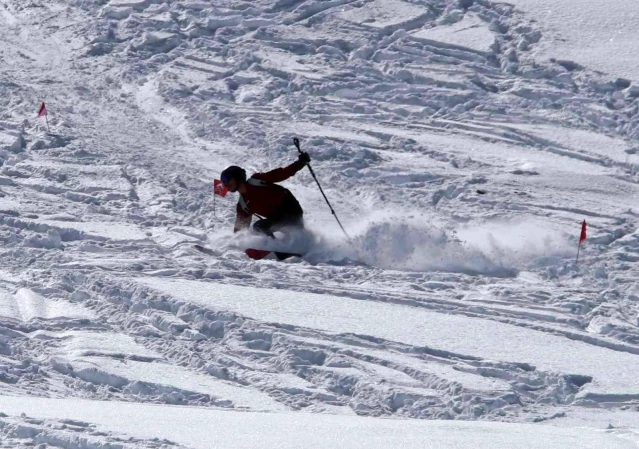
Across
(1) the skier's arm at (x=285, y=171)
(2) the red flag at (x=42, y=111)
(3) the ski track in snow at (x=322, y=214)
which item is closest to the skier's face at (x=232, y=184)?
(1) the skier's arm at (x=285, y=171)

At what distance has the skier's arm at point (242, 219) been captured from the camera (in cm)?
1038

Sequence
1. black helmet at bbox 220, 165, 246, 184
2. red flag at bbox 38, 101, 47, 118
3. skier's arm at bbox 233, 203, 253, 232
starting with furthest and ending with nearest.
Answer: red flag at bbox 38, 101, 47, 118 < skier's arm at bbox 233, 203, 253, 232 < black helmet at bbox 220, 165, 246, 184

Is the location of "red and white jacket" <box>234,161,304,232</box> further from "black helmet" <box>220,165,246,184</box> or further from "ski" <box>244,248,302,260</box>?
"ski" <box>244,248,302,260</box>

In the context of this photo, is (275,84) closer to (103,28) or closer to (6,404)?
(103,28)

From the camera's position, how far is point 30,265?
368 inches

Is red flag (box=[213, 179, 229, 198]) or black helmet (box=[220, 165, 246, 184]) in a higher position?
black helmet (box=[220, 165, 246, 184])

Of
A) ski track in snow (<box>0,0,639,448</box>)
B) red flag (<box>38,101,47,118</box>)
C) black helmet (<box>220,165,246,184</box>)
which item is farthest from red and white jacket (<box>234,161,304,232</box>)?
red flag (<box>38,101,47,118</box>)

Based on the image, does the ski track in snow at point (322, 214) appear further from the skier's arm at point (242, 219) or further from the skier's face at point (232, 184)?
the skier's face at point (232, 184)

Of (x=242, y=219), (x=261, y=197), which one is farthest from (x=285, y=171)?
(x=242, y=219)

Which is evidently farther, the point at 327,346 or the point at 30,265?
the point at 30,265

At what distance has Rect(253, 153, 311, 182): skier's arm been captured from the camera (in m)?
10.0

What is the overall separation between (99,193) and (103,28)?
635 cm

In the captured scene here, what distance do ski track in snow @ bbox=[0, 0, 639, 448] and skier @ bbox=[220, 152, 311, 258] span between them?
236mm

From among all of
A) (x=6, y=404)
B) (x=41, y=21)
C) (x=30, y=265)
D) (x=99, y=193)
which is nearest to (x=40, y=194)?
(x=99, y=193)
